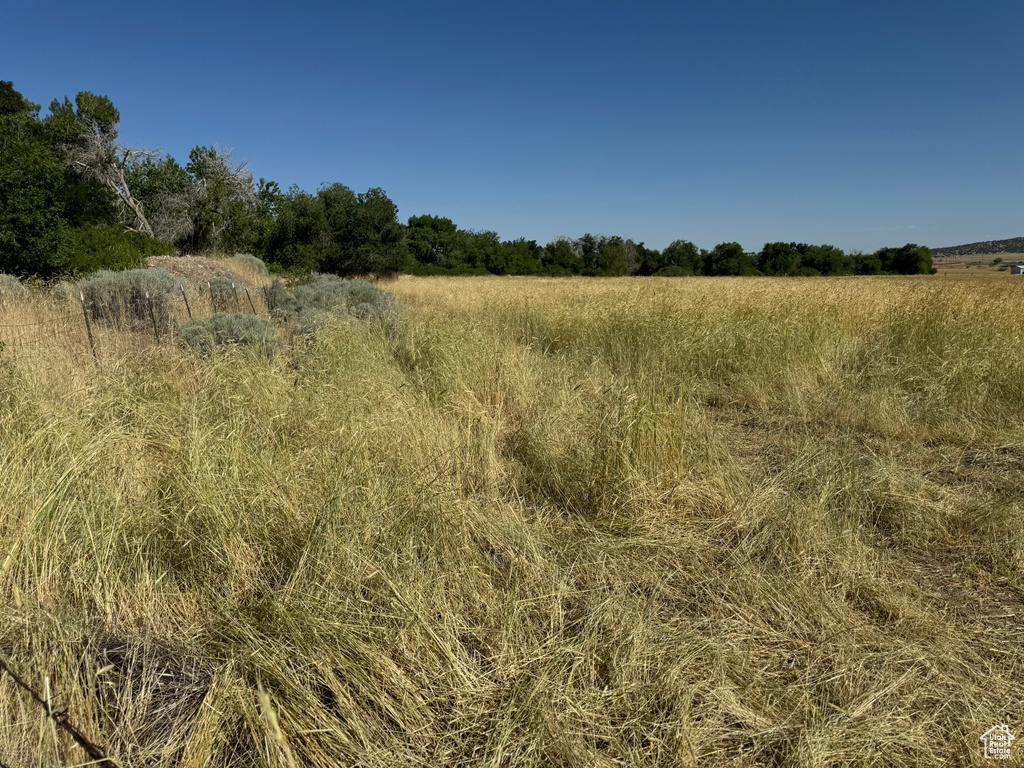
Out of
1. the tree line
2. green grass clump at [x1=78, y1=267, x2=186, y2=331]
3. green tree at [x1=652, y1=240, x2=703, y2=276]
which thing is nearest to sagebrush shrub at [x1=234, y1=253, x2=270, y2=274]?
the tree line

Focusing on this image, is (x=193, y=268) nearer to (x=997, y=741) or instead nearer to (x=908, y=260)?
(x=997, y=741)

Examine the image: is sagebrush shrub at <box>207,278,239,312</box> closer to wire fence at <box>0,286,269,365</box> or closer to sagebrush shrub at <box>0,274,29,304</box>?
wire fence at <box>0,286,269,365</box>

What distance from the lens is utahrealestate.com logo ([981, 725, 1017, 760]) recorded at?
1.58 metres

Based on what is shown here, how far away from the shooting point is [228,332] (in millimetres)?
6801

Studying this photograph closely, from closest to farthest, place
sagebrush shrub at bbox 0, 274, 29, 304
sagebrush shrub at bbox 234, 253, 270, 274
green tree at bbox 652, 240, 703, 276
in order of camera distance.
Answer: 1. sagebrush shrub at bbox 0, 274, 29, 304
2. sagebrush shrub at bbox 234, 253, 270, 274
3. green tree at bbox 652, 240, 703, 276

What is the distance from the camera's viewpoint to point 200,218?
2777 centimetres

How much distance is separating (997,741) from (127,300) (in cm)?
1197

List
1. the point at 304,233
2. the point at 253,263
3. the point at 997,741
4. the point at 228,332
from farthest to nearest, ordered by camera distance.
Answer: the point at 304,233 → the point at 253,263 → the point at 228,332 → the point at 997,741

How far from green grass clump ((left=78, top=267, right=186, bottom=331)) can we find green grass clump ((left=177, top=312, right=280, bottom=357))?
1774 millimetres

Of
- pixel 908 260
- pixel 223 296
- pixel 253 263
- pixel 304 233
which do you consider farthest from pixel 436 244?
pixel 223 296

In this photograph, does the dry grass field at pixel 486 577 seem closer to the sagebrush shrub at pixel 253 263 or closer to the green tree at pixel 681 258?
the sagebrush shrub at pixel 253 263

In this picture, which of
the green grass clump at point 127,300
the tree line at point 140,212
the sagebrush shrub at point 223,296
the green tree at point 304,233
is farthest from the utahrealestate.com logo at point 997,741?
the green tree at point 304,233

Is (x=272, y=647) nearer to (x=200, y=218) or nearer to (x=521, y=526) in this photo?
(x=521, y=526)

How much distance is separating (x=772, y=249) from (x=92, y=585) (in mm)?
55708
